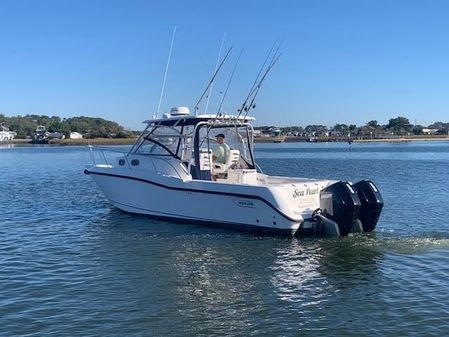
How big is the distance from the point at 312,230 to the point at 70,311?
7.20 m

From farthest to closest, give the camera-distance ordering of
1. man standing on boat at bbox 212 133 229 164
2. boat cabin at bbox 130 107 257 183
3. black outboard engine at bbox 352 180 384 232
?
man standing on boat at bbox 212 133 229 164, boat cabin at bbox 130 107 257 183, black outboard engine at bbox 352 180 384 232

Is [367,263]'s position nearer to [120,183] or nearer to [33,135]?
[120,183]

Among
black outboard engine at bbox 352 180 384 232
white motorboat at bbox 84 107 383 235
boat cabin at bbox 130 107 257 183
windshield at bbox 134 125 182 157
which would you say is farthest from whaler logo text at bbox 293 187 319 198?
windshield at bbox 134 125 182 157

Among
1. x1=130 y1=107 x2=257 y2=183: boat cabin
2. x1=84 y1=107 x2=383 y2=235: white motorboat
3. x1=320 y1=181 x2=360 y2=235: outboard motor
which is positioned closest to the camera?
x1=320 y1=181 x2=360 y2=235: outboard motor

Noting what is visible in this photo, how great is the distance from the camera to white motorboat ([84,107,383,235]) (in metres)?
14.1

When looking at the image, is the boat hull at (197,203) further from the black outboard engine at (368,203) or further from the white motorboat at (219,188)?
→ the black outboard engine at (368,203)

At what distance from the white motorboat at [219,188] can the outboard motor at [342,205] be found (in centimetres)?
2

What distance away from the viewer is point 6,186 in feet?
96.1

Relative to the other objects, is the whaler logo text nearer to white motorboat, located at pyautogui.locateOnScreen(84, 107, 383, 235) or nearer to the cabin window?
white motorboat, located at pyautogui.locateOnScreen(84, 107, 383, 235)

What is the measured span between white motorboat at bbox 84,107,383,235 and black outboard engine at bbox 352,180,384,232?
25 mm

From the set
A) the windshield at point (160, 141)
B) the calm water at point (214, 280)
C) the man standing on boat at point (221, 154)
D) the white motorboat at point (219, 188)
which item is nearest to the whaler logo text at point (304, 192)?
the white motorboat at point (219, 188)

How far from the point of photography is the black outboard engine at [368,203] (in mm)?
14383

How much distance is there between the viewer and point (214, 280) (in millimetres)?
10711

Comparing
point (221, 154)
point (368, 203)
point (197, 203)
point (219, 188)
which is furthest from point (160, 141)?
point (368, 203)
